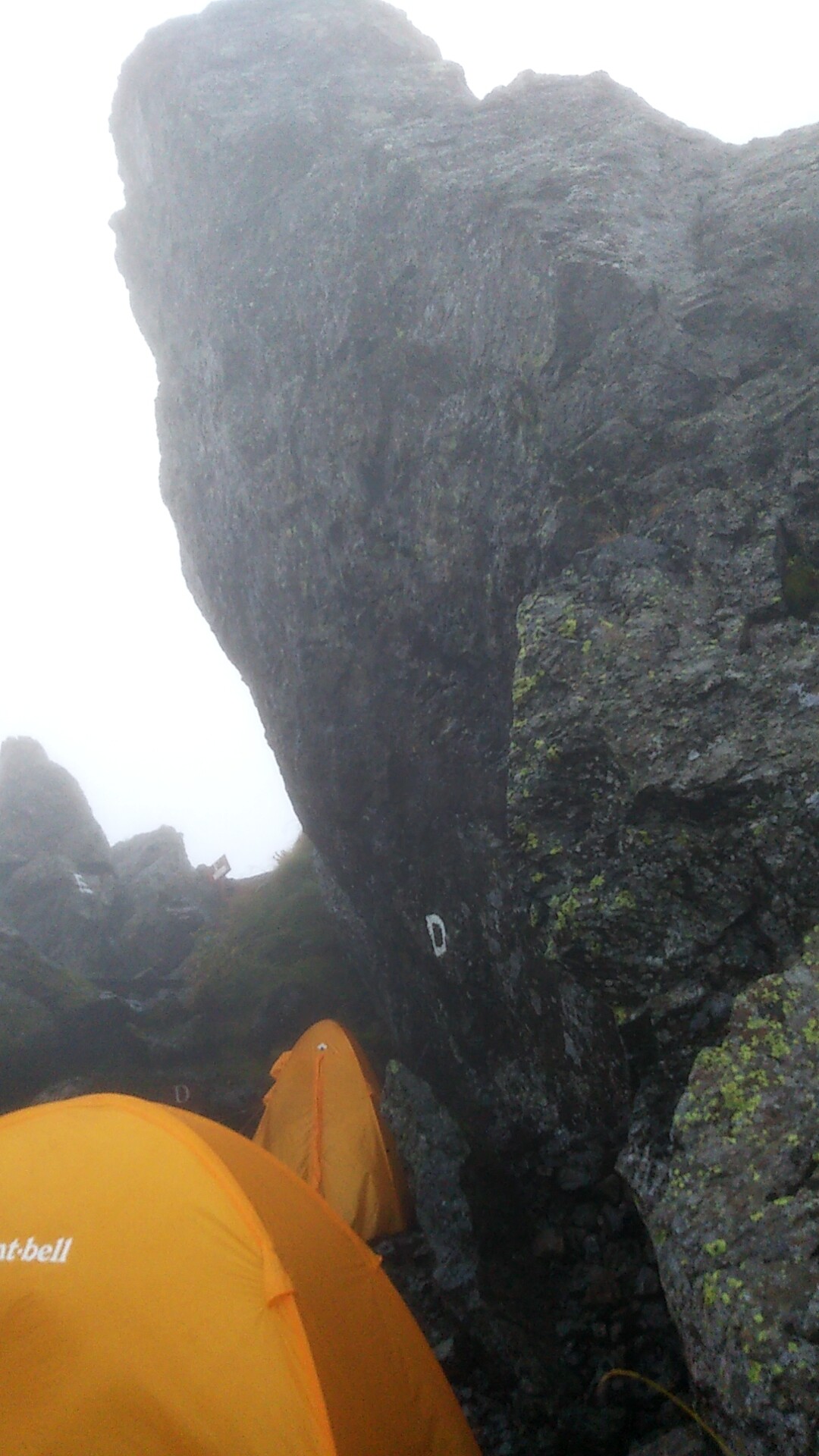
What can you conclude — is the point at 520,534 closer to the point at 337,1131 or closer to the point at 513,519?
the point at 513,519

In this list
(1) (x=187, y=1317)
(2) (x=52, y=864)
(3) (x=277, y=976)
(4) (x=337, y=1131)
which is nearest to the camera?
(1) (x=187, y=1317)

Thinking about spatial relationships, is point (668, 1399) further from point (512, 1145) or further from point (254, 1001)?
point (254, 1001)

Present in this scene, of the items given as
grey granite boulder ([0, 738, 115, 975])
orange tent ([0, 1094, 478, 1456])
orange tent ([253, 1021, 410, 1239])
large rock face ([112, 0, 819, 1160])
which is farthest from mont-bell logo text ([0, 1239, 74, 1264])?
grey granite boulder ([0, 738, 115, 975])

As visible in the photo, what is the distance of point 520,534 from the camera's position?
9781 mm

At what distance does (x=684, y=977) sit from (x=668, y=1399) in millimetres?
3721

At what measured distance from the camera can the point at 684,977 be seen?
675 centimetres

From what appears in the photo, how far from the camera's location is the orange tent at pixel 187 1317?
6.34 metres

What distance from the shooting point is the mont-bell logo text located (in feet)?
24.0

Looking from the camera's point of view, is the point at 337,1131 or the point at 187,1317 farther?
the point at 337,1131

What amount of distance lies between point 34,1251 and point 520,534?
28.2 ft

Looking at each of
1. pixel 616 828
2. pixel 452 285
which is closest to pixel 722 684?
pixel 616 828

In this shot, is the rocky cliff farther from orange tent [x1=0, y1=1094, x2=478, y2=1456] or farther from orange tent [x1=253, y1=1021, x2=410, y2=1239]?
orange tent [x1=0, y1=1094, x2=478, y2=1456]

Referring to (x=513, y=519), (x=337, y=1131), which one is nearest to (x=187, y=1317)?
(x=337, y=1131)

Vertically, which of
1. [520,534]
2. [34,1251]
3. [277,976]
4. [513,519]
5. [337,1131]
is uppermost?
[513,519]
